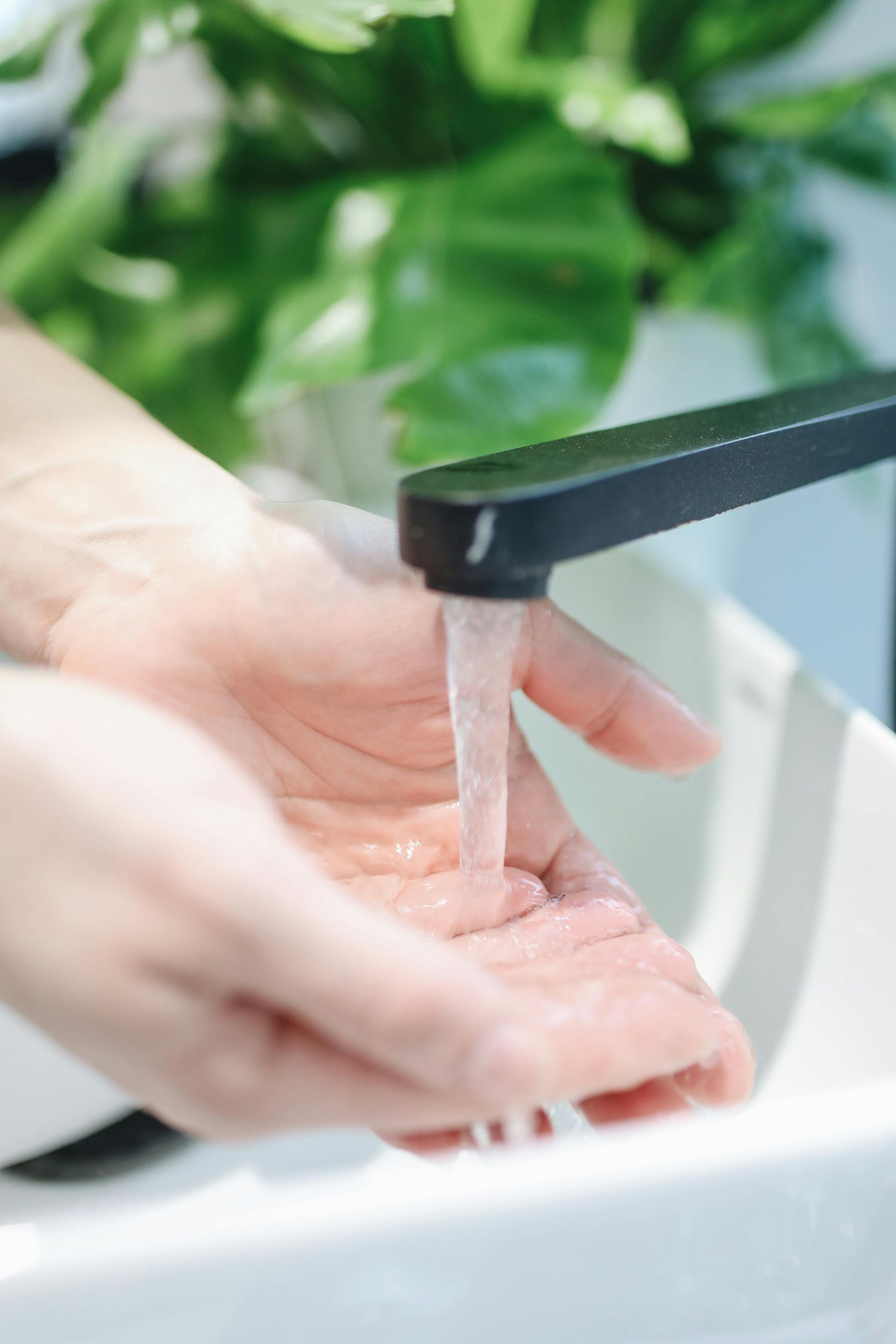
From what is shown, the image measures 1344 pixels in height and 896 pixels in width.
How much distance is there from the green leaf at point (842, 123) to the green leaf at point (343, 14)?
267mm

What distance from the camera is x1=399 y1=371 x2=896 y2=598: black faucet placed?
0.26m

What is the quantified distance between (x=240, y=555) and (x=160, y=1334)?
0.26m

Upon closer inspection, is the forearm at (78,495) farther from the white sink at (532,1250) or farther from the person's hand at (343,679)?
the white sink at (532,1250)

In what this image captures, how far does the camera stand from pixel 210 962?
205mm

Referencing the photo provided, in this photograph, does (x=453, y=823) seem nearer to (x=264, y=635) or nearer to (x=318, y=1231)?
(x=264, y=635)

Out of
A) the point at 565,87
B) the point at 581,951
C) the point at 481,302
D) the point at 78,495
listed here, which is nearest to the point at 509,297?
the point at 481,302

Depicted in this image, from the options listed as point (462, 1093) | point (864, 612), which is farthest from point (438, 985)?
point (864, 612)

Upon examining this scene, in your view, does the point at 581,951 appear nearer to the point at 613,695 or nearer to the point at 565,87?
the point at 613,695

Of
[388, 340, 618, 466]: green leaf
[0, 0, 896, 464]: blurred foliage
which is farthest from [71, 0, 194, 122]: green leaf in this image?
[388, 340, 618, 466]: green leaf

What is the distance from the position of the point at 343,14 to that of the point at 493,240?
0.44 ft

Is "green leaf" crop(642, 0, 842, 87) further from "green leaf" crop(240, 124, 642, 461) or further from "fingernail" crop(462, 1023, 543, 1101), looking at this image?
"fingernail" crop(462, 1023, 543, 1101)

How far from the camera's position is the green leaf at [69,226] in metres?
0.63

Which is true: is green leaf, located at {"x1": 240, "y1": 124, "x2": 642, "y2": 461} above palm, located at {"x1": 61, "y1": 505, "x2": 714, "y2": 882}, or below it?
above

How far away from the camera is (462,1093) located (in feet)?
0.71
